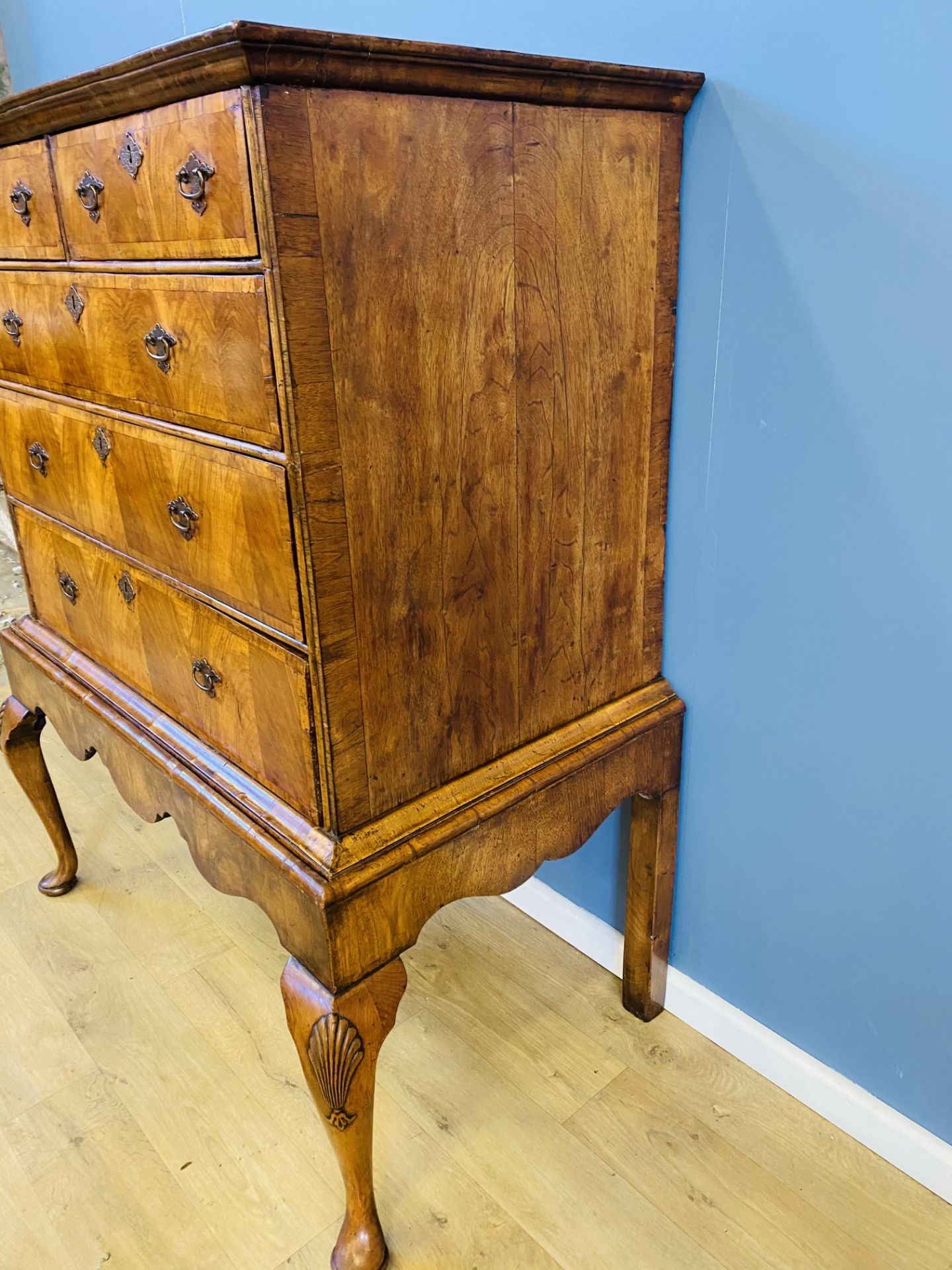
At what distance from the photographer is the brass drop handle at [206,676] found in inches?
43.7

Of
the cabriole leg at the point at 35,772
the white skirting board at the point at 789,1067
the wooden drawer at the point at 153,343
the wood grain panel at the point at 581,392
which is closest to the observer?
the wooden drawer at the point at 153,343

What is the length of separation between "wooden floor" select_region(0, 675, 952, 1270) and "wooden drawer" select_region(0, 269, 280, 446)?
3.18 ft

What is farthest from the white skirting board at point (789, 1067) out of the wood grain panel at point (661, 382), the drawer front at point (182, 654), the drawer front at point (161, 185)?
the drawer front at point (161, 185)

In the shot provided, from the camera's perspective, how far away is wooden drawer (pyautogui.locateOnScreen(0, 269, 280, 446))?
0.85m

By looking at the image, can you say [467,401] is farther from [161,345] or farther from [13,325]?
[13,325]

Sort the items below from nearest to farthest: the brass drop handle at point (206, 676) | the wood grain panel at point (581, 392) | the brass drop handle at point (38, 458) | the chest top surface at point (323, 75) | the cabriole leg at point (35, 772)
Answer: the chest top surface at point (323, 75), the wood grain panel at point (581, 392), the brass drop handle at point (206, 676), the brass drop handle at point (38, 458), the cabriole leg at point (35, 772)

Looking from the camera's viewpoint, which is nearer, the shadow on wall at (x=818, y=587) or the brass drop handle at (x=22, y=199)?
the shadow on wall at (x=818, y=587)

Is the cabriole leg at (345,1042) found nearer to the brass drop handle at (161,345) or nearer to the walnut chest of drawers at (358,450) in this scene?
the walnut chest of drawers at (358,450)

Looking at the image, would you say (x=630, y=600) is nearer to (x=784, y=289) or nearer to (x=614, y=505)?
(x=614, y=505)

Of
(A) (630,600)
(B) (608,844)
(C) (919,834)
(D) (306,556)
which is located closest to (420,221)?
(D) (306,556)

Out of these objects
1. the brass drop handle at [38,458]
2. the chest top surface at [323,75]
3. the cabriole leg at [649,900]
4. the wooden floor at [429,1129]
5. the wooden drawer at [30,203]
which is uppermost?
the chest top surface at [323,75]

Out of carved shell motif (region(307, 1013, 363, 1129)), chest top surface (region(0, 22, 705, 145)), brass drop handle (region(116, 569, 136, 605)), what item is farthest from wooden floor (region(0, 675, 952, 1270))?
chest top surface (region(0, 22, 705, 145))

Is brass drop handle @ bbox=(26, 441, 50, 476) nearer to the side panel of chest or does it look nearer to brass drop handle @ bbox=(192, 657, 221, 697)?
brass drop handle @ bbox=(192, 657, 221, 697)

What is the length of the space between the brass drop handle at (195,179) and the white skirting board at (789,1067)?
1.21 m
